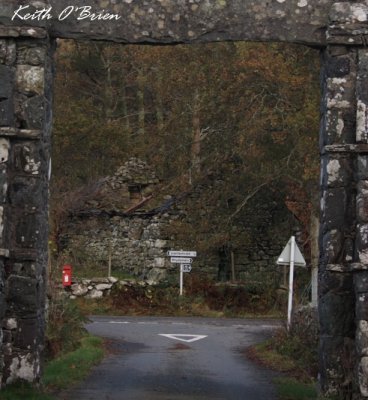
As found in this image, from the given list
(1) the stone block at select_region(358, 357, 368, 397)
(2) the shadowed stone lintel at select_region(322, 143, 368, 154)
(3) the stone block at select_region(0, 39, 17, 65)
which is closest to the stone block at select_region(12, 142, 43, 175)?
(3) the stone block at select_region(0, 39, 17, 65)

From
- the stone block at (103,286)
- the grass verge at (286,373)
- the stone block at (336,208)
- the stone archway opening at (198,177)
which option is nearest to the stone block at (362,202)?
the stone block at (336,208)

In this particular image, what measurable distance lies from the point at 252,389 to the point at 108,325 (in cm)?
1067

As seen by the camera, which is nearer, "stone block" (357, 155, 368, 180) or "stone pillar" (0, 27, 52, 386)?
"stone block" (357, 155, 368, 180)

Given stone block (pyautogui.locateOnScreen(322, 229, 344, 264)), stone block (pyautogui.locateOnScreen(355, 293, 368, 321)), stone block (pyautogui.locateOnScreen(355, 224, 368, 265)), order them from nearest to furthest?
1. stone block (pyautogui.locateOnScreen(355, 293, 368, 321))
2. stone block (pyautogui.locateOnScreen(355, 224, 368, 265))
3. stone block (pyautogui.locateOnScreen(322, 229, 344, 264))

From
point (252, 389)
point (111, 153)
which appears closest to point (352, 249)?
point (252, 389)

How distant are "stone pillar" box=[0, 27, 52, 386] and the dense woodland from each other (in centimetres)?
1275

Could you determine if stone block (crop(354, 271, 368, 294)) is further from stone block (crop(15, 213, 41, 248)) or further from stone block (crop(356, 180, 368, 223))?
stone block (crop(15, 213, 41, 248))

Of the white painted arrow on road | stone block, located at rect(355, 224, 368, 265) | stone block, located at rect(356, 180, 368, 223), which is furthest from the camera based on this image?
the white painted arrow on road

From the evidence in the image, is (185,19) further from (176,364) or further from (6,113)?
(176,364)

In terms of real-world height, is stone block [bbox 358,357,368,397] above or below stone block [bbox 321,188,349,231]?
below

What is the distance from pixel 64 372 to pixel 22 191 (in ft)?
11.2

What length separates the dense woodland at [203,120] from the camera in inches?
977

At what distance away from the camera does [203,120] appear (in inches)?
1241

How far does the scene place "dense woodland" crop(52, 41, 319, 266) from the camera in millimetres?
24812
